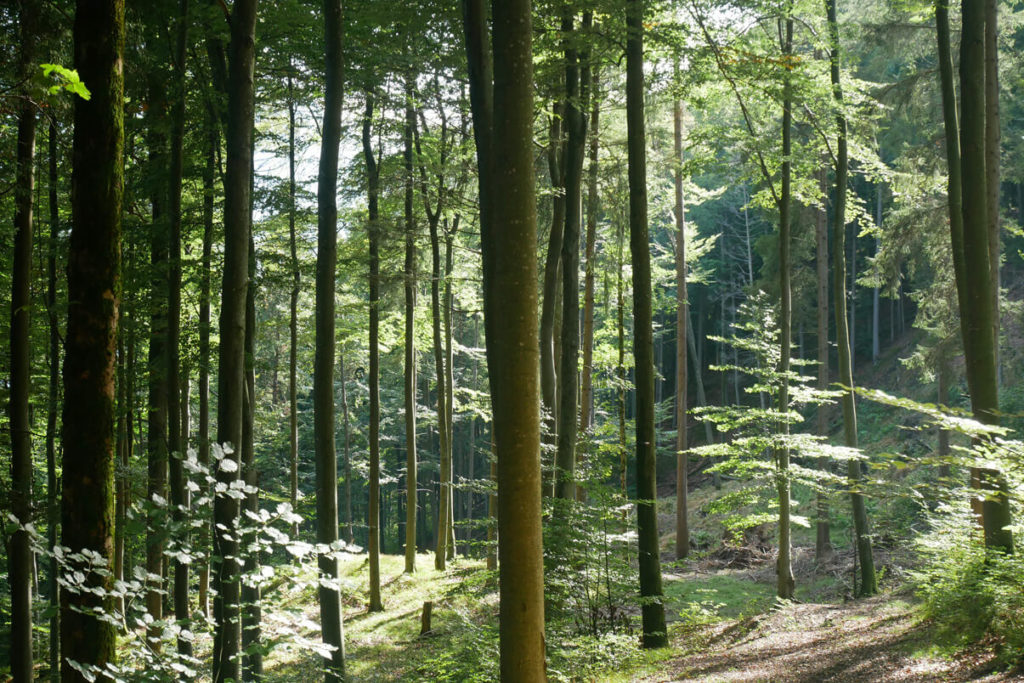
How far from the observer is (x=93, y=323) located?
3.69 metres

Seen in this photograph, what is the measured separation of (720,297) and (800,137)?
93.0 ft

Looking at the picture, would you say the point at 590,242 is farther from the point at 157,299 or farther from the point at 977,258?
the point at 977,258

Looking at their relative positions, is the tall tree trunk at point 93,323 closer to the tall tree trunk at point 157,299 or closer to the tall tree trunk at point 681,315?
the tall tree trunk at point 157,299

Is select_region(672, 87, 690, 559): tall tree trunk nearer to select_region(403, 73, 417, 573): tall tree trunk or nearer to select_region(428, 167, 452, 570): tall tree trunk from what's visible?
select_region(428, 167, 452, 570): tall tree trunk

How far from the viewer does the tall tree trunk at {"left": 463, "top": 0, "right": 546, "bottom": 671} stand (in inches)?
144

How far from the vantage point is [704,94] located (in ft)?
44.3

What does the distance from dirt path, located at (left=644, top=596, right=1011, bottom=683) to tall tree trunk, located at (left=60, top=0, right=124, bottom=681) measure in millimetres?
5100

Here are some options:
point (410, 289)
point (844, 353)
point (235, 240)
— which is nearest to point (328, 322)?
point (235, 240)

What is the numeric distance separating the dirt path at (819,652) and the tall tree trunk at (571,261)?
2.53 metres

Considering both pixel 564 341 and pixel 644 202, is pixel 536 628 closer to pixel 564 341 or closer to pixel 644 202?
pixel 644 202

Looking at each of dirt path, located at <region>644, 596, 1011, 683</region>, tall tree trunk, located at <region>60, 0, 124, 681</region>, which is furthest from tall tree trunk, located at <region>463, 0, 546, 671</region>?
dirt path, located at <region>644, 596, 1011, 683</region>

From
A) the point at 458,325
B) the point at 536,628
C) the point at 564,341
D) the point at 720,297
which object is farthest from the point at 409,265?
the point at 720,297

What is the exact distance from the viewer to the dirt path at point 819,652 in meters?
6.31

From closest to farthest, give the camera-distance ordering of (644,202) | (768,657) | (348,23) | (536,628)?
(536,628)
(768,657)
(644,202)
(348,23)
